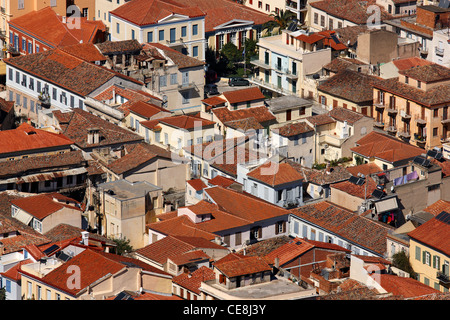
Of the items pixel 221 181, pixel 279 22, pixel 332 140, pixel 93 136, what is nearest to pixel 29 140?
pixel 93 136

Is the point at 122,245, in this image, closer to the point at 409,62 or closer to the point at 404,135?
the point at 404,135

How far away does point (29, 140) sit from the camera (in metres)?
75.8

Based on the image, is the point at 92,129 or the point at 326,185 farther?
the point at 92,129

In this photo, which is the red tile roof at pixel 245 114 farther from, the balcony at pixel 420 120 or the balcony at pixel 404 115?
the balcony at pixel 420 120

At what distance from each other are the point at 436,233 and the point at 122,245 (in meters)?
19.1

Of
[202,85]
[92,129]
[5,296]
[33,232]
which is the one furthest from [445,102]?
[5,296]

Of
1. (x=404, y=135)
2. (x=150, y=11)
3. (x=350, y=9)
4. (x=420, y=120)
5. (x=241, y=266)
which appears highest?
(x=150, y=11)

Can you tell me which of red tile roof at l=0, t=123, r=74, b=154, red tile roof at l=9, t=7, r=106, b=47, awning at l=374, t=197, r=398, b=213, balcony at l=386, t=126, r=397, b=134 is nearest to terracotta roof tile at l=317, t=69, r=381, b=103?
balcony at l=386, t=126, r=397, b=134

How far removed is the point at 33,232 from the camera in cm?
6353

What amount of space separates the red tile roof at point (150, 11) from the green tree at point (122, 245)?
3491 cm

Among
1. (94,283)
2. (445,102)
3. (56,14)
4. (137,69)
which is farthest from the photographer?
(56,14)

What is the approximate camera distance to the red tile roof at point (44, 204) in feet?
217

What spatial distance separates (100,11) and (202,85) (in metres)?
22.4

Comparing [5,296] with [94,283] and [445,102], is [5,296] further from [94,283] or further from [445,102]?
[445,102]
